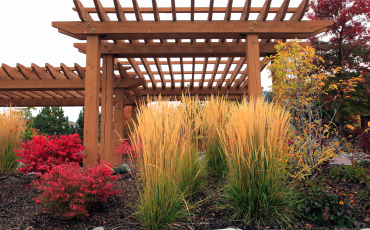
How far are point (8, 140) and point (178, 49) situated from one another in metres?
4.00

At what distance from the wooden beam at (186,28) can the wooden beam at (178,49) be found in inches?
34.8

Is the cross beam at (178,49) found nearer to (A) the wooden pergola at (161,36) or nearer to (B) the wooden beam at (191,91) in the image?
(A) the wooden pergola at (161,36)

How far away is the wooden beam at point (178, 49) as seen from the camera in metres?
5.65

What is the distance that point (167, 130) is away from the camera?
231cm

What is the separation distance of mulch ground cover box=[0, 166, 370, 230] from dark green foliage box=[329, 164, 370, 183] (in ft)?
0.31

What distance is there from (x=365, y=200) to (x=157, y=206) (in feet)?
Result: 7.86

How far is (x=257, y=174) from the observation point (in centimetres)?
236

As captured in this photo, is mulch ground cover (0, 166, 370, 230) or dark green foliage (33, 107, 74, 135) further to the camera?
dark green foliage (33, 107, 74, 135)

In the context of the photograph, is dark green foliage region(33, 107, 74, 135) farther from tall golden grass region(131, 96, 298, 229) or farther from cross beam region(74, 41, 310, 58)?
tall golden grass region(131, 96, 298, 229)

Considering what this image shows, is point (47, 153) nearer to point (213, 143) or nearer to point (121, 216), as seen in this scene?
point (121, 216)

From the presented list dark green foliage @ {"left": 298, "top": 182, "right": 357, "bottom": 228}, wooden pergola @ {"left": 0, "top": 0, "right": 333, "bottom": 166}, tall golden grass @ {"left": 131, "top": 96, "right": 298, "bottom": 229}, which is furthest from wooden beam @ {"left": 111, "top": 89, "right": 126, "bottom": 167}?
dark green foliage @ {"left": 298, "top": 182, "right": 357, "bottom": 228}

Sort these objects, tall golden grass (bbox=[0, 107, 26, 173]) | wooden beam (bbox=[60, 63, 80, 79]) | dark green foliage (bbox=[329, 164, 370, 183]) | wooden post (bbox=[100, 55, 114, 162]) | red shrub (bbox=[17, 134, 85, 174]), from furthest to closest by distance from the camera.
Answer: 1. wooden beam (bbox=[60, 63, 80, 79])
2. wooden post (bbox=[100, 55, 114, 162])
3. tall golden grass (bbox=[0, 107, 26, 173])
4. red shrub (bbox=[17, 134, 85, 174])
5. dark green foliage (bbox=[329, 164, 370, 183])

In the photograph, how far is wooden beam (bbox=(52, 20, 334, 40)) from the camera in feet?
14.9

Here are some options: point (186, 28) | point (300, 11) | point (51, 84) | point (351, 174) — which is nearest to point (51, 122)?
point (51, 84)
